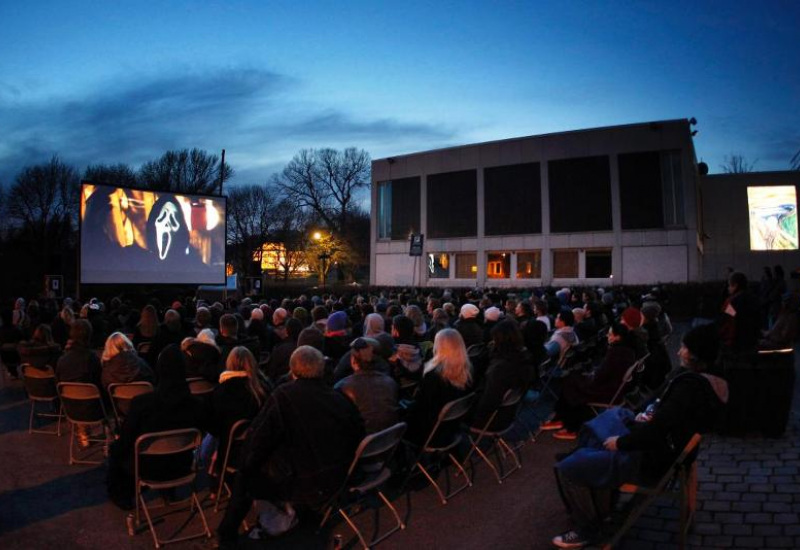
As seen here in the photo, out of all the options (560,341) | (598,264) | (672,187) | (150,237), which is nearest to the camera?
(560,341)

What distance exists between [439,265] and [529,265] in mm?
5401

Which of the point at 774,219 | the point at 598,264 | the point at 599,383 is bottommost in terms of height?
the point at 599,383

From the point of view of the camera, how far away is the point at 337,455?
403cm

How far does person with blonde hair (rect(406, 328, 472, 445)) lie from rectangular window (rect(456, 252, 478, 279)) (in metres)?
28.0

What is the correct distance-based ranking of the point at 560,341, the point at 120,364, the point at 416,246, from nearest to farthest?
the point at 120,364 → the point at 560,341 → the point at 416,246

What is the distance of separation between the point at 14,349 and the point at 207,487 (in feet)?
23.8

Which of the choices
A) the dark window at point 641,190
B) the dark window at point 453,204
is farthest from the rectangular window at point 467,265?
the dark window at point 641,190

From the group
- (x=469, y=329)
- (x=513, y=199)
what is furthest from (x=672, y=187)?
(x=469, y=329)

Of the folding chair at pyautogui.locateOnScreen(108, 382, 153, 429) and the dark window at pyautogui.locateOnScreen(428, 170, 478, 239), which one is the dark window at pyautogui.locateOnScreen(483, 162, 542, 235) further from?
the folding chair at pyautogui.locateOnScreen(108, 382, 153, 429)

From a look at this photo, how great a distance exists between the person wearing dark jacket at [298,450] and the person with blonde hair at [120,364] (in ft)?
8.92

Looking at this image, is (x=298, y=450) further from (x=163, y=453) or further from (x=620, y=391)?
(x=620, y=391)

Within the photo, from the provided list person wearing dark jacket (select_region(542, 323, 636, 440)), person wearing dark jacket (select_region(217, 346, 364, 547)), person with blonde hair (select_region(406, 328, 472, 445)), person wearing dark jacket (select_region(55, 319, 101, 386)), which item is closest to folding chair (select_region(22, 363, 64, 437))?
person wearing dark jacket (select_region(55, 319, 101, 386))

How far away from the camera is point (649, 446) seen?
374 cm

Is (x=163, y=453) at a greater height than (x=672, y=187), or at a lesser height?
lesser
